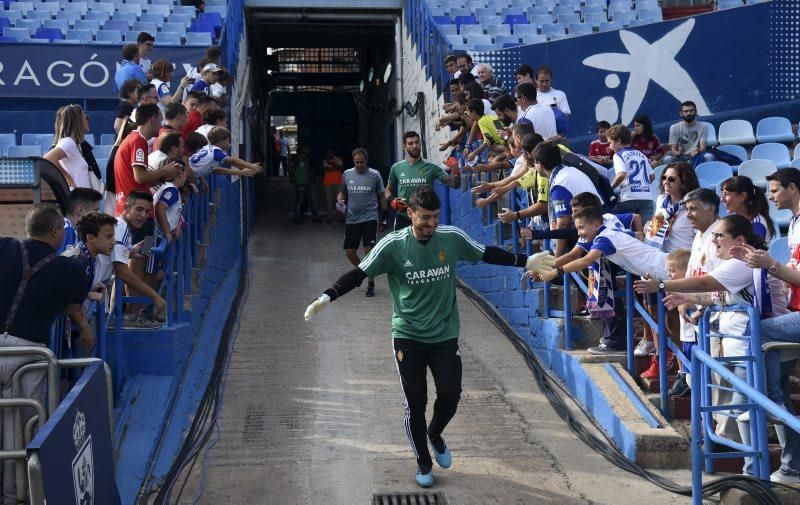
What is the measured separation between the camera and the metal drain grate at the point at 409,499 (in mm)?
5762

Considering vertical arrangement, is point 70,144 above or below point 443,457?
above

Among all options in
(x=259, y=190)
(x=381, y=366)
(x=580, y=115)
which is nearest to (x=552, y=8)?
(x=580, y=115)

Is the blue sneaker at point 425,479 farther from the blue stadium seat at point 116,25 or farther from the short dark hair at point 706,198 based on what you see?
the blue stadium seat at point 116,25

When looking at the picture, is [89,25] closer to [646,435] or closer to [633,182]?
[633,182]

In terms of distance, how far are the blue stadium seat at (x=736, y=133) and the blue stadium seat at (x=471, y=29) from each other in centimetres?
463

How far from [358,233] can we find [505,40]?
708 centimetres

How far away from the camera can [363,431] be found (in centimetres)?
684

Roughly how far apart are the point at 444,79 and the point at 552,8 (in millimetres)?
5607

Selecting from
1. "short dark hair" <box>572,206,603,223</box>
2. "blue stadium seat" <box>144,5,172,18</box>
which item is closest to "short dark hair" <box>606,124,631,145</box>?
"short dark hair" <box>572,206,603,223</box>

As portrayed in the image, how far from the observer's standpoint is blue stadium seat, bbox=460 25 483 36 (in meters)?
17.2

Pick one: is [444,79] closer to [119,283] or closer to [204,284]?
[204,284]

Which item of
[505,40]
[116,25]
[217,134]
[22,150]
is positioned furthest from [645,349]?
[116,25]

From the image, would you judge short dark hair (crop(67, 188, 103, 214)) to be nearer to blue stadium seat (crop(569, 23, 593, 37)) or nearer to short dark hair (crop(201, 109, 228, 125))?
short dark hair (crop(201, 109, 228, 125))

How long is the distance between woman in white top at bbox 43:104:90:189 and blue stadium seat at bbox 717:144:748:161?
30.5 feet
